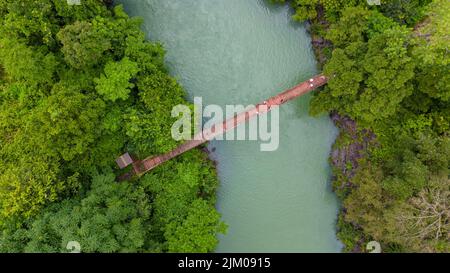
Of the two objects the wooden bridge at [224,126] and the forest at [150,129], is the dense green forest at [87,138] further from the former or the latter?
the wooden bridge at [224,126]

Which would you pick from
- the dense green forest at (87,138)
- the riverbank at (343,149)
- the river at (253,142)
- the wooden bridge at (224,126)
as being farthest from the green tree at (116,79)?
the riverbank at (343,149)

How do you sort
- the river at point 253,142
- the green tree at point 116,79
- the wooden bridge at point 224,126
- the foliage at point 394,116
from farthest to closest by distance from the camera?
the river at point 253,142
the wooden bridge at point 224,126
the green tree at point 116,79
the foliage at point 394,116

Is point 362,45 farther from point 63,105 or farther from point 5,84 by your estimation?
point 5,84

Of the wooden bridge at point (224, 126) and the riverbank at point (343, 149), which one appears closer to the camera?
the wooden bridge at point (224, 126)

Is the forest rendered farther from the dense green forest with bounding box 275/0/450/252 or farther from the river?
the river

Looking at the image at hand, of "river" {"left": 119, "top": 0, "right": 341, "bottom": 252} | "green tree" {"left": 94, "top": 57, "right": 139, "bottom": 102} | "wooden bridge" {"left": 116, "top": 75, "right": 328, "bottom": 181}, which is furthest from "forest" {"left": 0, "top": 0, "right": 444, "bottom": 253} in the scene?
"river" {"left": 119, "top": 0, "right": 341, "bottom": 252}

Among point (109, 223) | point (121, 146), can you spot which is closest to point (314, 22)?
point (121, 146)
